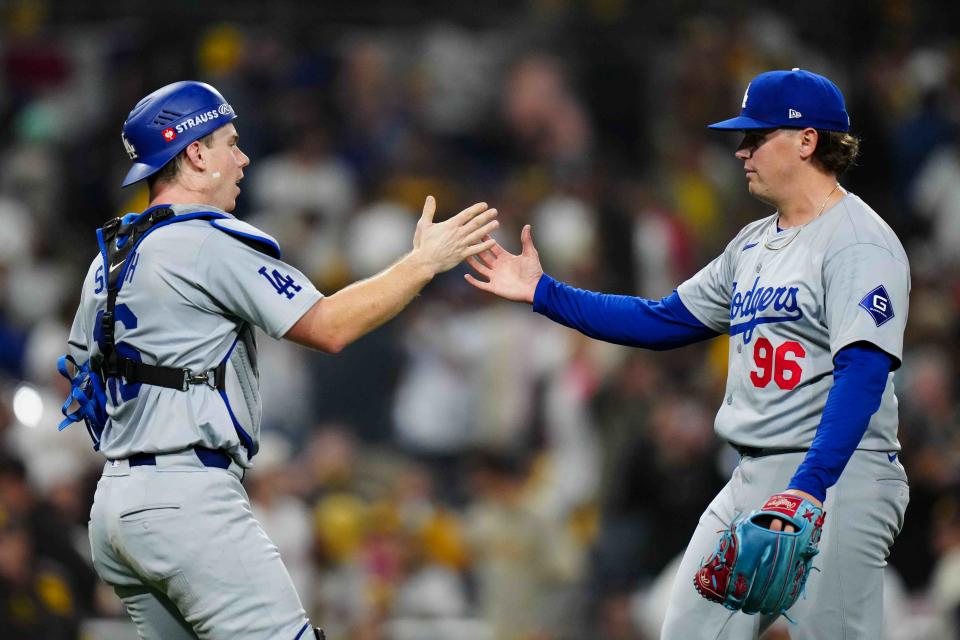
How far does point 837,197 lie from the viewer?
15.6 ft

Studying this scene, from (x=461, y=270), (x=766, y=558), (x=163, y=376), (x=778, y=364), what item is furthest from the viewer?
(x=461, y=270)

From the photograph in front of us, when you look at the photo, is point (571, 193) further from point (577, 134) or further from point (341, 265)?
point (341, 265)

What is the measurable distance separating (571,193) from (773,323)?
301 inches

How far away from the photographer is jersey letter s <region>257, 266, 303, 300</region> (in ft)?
15.0

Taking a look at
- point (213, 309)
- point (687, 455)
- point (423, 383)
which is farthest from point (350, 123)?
point (213, 309)

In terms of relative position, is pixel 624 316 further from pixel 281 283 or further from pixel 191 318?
pixel 191 318

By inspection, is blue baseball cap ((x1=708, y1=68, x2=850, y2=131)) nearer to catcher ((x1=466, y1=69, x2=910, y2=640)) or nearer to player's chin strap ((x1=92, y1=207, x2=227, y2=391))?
catcher ((x1=466, y1=69, x2=910, y2=640))

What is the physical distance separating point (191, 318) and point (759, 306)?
5.79ft

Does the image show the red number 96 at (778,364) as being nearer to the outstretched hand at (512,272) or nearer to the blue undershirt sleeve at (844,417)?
the blue undershirt sleeve at (844,417)

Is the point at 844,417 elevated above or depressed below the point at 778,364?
below

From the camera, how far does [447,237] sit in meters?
4.94

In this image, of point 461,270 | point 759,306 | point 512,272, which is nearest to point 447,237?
point 512,272

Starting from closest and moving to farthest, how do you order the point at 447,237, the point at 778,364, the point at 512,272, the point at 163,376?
the point at 163,376
the point at 778,364
the point at 447,237
the point at 512,272

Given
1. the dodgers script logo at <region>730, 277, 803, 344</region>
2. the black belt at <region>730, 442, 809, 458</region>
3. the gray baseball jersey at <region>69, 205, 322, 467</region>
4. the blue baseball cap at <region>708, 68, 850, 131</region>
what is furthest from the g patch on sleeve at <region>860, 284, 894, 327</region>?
the gray baseball jersey at <region>69, 205, 322, 467</region>
